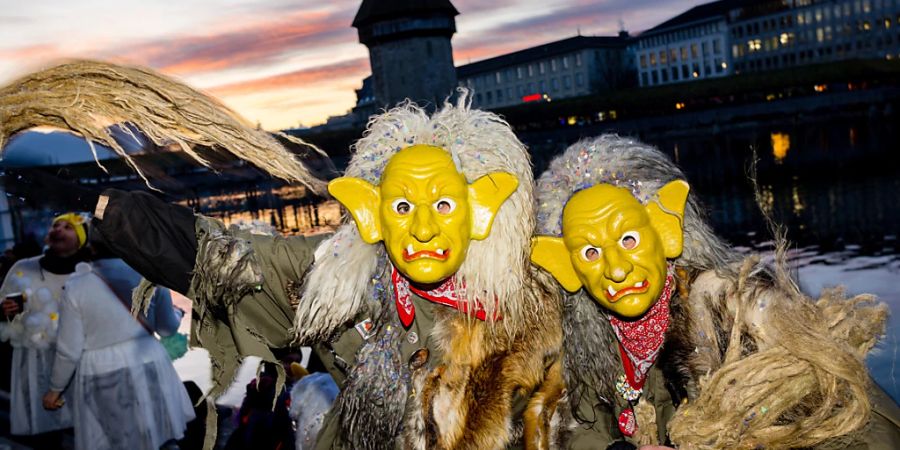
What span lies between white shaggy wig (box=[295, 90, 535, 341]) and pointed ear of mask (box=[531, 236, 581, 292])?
8cm

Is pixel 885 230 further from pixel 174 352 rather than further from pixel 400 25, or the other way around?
pixel 400 25

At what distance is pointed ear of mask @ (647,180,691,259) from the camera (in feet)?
8.50

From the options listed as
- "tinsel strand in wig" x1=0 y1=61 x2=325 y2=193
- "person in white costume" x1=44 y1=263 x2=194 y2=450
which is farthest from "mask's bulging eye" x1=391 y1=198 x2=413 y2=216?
"person in white costume" x1=44 y1=263 x2=194 y2=450

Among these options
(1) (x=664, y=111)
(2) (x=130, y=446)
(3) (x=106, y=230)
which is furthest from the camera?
(1) (x=664, y=111)

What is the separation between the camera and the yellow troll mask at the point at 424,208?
234 centimetres

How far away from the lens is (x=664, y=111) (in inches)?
1565

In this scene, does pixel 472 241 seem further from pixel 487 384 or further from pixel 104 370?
pixel 104 370

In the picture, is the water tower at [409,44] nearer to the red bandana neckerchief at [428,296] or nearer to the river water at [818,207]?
the river water at [818,207]

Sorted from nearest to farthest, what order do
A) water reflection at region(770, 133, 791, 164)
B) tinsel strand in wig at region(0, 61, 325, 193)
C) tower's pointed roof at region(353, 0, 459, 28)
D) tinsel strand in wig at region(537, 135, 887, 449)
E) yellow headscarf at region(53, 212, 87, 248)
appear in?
Answer: tinsel strand in wig at region(0, 61, 325, 193), tinsel strand in wig at region(537, 135, 887, 449), yellow headscarf at region(53, 212, 87, 248), water reflection at region(770, 133, 791, 164), tower's pointed roof at region(353, 0, 459, 28)

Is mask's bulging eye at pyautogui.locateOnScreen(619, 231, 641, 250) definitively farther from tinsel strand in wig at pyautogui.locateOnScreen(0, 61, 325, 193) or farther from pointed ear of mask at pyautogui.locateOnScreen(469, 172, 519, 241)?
tinsel strand in wig at pyautogui.locateOnScreen(0, 61, 325, 193)

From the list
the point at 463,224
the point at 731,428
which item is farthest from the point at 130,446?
the point at 731,428

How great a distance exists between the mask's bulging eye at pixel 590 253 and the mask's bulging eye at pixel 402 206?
1.94 ft

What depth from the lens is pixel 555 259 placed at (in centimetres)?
263

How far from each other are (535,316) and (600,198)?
442 mm
